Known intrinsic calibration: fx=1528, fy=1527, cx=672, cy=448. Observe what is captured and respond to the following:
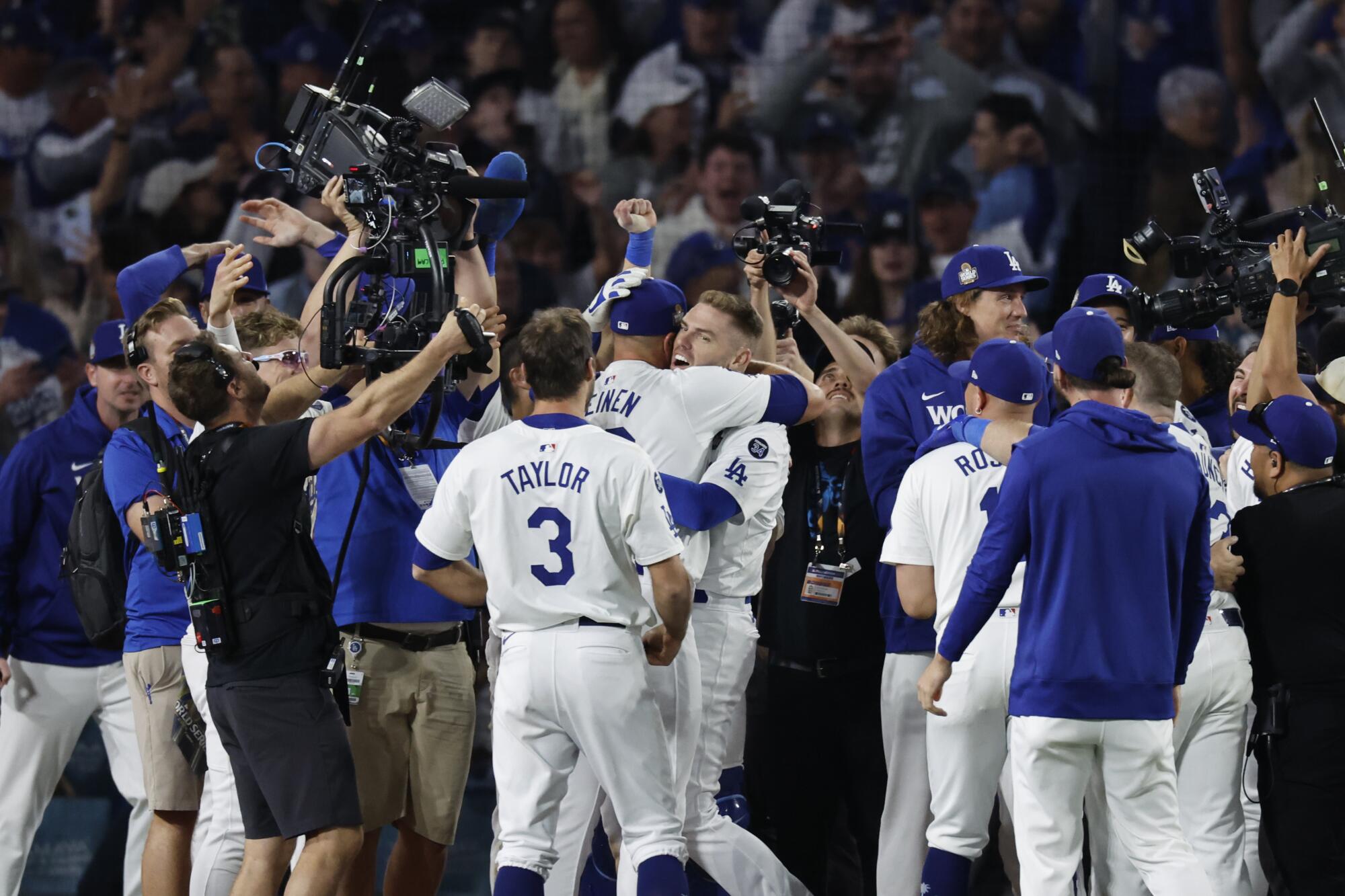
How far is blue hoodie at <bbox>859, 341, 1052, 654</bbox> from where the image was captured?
4.73 metres

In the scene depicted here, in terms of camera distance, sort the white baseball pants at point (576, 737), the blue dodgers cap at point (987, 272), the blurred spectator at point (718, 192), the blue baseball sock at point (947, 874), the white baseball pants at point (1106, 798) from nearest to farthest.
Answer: the white baseball pants at point (1106, 798) < the white baseball pants at point (576, 737) < the blue baseball sock at point (947, 874) < the blue dodgers cap at point (987, 272) < the blurred spectator at point (718, 192)

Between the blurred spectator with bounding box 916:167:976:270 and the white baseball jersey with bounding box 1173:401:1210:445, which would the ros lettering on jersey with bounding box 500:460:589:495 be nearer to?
the white baseball jersey with bounding box 1173:401:1210:445

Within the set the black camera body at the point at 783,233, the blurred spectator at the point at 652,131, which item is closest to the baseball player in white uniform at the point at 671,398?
the black camera body at the point at 783,233

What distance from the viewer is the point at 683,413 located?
458cm

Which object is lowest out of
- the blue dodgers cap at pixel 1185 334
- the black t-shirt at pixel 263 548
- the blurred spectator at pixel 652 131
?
the black t-shirt at pixel 263 548

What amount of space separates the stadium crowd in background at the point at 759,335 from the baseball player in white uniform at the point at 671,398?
0.03 metres

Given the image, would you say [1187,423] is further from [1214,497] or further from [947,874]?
[947,874]

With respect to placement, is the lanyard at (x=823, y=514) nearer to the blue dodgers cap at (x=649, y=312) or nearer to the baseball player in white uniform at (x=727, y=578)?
the baseball player in white uniform at (x=727, y=578)

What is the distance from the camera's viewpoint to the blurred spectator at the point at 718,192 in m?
8.34

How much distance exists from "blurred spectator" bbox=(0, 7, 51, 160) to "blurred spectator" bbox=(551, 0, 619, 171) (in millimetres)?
2760

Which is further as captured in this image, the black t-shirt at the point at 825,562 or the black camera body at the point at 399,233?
the black t-shirt at the point at 825,562

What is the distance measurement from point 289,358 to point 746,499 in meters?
1.46

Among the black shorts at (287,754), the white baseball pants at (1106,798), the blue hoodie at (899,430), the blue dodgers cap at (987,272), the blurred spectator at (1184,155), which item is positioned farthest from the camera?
the blurred spectator at (1184,155)

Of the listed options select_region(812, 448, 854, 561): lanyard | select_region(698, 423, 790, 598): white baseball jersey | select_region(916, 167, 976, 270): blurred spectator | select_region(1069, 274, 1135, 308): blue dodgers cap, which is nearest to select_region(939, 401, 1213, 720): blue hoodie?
select_region(698, 423, 790, 598): white baseball jersey
